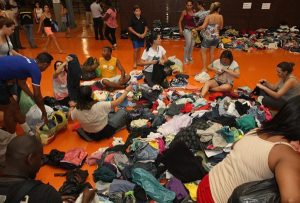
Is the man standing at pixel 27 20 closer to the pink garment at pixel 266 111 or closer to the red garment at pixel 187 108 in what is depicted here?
the red garment at pixel 187 108

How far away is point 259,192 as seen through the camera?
1581 mm

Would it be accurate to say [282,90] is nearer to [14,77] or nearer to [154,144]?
[154,144]

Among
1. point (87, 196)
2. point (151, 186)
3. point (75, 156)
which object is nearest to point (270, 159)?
point (87, 196)

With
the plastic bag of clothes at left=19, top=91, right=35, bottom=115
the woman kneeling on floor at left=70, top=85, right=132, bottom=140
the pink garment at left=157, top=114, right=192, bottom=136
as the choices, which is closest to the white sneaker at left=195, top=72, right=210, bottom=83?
the pink garment at left=157, top=114, right=192, bottom=136

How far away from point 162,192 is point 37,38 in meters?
10.5

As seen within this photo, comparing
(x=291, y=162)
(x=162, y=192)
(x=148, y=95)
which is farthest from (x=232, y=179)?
(x=148, y=95)

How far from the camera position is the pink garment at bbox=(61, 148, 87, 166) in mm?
4348

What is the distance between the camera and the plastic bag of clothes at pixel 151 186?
11.6 ft

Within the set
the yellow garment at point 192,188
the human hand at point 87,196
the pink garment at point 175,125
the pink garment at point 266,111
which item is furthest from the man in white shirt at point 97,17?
the human hand at point 87,196

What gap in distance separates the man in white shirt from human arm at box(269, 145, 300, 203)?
Result: 10.3 m

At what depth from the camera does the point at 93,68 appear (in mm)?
7234

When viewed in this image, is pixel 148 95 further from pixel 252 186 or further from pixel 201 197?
pixel 252 186

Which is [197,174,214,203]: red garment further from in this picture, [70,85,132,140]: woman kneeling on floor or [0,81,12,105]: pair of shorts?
[0,81,12,105]: pair of shorts

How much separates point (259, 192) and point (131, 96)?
15.9ft
